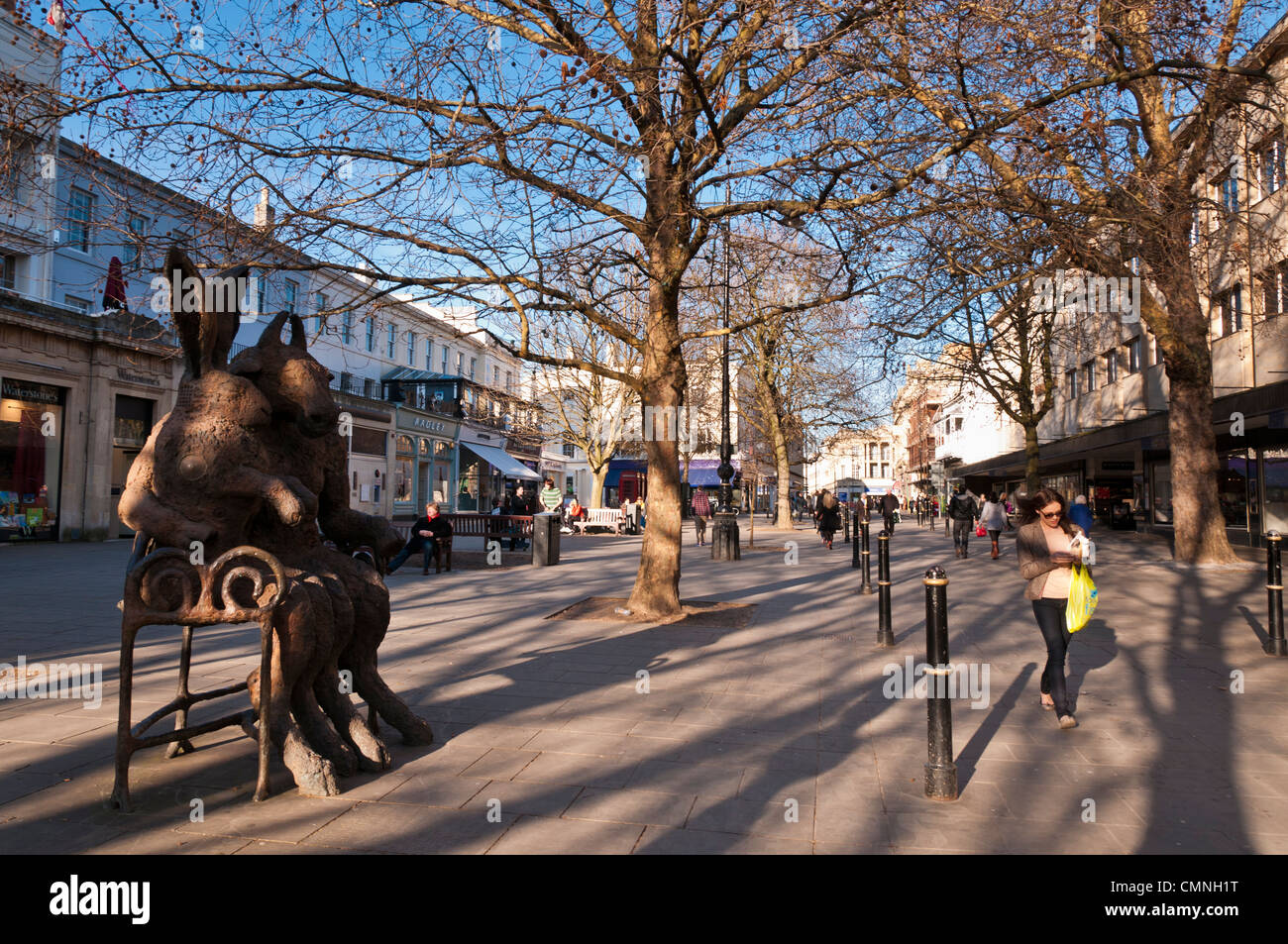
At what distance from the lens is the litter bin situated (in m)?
16.2

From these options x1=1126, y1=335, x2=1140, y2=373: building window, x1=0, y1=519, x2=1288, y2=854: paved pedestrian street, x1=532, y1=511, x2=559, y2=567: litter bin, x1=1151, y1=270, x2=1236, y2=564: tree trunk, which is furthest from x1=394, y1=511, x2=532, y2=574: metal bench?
x1=1126, y1=335, x2=1140, y2=373: building window

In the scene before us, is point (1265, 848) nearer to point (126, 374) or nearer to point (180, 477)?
point (180, 477)

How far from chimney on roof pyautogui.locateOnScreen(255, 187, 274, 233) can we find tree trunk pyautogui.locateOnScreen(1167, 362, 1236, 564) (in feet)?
50.9

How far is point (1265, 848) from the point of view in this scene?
10.9ft

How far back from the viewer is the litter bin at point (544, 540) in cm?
1616

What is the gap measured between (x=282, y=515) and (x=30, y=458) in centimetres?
2093

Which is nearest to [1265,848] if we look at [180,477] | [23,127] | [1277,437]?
[180,477]

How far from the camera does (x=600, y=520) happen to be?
2795 centimetres

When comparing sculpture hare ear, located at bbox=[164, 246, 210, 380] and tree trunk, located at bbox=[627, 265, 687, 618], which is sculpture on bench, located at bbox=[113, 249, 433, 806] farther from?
tree trunk, located at bbox=[627, 265, 687, 618]

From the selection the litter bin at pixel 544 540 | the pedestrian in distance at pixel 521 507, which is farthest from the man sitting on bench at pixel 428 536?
the pedestrian in distance at pixel 521 507

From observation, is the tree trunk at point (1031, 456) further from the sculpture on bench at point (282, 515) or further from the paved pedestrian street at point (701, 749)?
the sculpture on bench at point (282, 515)

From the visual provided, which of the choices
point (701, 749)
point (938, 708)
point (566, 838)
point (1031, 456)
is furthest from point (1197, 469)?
point (566, 838)
